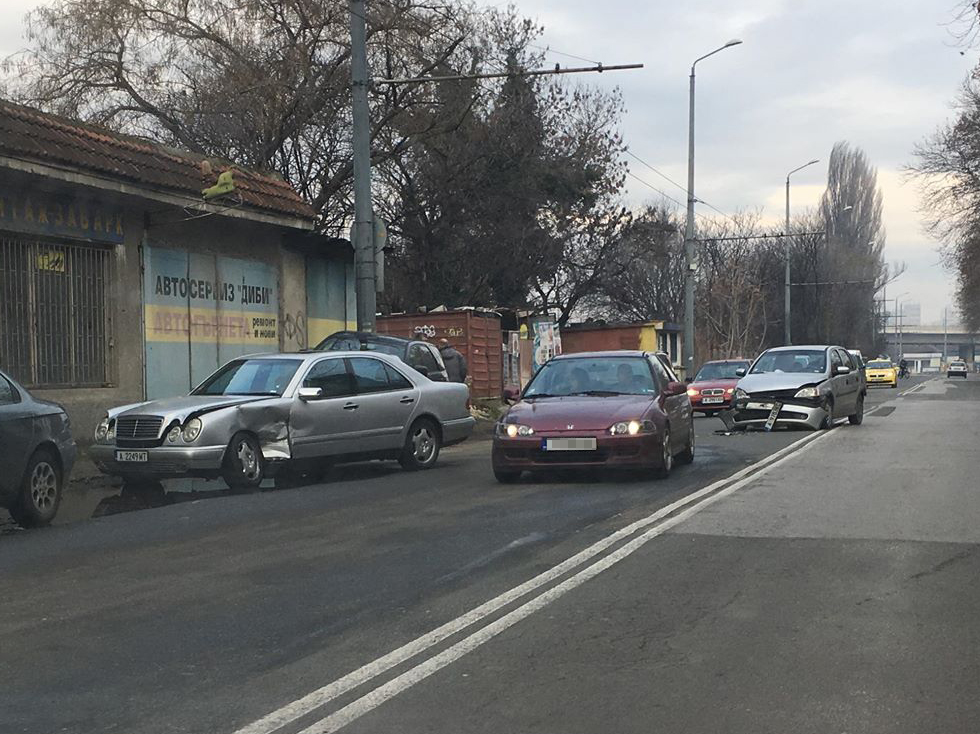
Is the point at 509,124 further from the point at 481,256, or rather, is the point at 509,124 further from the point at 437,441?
the point at 437,441

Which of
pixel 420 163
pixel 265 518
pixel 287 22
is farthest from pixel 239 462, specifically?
pixel 420 163

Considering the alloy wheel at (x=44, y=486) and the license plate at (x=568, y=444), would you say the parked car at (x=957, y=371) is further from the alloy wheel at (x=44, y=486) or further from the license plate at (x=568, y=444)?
the alloy wheel at (x=44, y=486)

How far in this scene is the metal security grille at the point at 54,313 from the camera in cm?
1577

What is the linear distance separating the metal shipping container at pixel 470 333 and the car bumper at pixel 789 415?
11.0m

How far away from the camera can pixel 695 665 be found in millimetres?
5250

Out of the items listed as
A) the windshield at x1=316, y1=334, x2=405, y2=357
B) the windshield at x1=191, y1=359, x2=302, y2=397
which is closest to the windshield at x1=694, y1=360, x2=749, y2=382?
the windshield at x1=316, y1=334, x2=405, y2=357

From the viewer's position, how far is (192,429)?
1205 cm

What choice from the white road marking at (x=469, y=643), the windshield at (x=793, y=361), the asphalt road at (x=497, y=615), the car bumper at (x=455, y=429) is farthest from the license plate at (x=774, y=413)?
the white road marking at (x=469, y=643)

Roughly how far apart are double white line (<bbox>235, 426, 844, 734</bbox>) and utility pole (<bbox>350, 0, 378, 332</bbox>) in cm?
956

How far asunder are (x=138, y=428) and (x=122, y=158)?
19.1 ft

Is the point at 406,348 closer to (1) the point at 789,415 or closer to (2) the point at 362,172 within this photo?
(2) the point at 362,172

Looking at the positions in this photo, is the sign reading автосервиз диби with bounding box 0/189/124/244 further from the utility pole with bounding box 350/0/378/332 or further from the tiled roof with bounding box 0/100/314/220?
the utility pole with bounding box 350/0/378/332

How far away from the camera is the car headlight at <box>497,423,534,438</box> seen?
1252cm

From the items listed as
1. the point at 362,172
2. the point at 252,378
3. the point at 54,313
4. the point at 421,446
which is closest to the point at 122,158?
the point at 54,313
